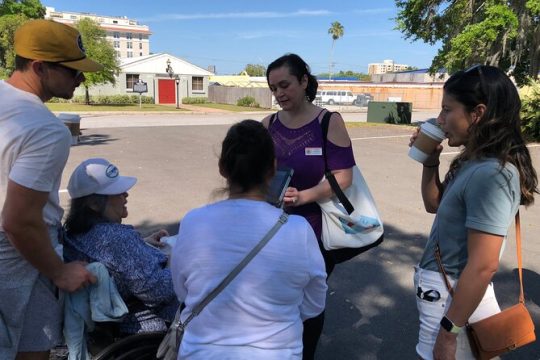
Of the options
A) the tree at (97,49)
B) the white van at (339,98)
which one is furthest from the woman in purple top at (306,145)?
the white van at (339,98)

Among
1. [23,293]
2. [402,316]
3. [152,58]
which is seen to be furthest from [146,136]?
[152,58]

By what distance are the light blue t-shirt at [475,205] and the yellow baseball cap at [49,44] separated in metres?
1.49

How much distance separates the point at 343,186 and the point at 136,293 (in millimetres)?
1235

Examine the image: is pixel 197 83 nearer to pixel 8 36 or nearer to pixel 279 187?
pixel 8 36

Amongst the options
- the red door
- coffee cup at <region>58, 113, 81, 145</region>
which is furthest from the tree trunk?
the red door

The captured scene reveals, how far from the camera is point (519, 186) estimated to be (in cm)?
163

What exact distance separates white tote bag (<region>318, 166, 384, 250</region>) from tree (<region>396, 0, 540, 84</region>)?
14.6 m

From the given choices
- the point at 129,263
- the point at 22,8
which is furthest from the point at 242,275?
the point at 22,8

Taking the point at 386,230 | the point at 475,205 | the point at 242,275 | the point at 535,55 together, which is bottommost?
the point at 386,230

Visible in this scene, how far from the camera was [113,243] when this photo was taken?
2158 mm

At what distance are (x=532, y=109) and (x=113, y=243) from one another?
16.3 m

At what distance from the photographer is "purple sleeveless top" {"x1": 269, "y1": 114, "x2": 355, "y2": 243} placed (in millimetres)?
2602

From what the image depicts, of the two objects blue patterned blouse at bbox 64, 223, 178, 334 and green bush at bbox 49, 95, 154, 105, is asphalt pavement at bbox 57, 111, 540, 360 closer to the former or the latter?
blue patterned blouse at bbox 64, 223, 178, 334

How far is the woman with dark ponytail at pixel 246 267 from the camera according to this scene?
147cm
